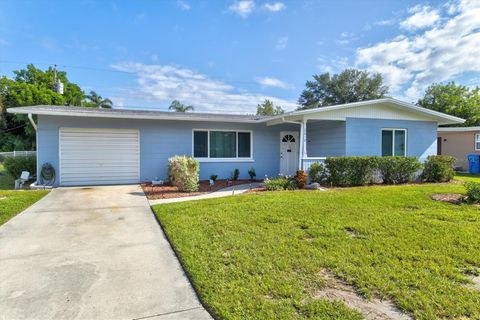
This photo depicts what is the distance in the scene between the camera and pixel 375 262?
3697mm

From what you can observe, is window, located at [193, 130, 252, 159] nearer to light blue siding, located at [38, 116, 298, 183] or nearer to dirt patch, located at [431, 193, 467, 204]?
light blue siding, located at [38, 116, 298, 183]

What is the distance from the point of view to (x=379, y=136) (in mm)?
12234

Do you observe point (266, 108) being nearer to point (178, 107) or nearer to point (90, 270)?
point (178, 107)

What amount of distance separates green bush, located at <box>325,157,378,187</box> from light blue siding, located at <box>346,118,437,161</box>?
137 cm

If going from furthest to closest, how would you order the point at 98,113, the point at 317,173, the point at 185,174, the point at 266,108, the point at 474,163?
the point at 266,108, the point at 474,163, the point at 317,173, the point at 98,113, the point at 185,174

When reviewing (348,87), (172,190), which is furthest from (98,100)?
(348,87)

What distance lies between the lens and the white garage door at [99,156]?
35.1 feet

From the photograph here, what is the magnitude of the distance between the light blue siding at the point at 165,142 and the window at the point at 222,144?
24 centimetres

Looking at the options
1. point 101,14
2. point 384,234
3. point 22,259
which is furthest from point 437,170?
point 101,14

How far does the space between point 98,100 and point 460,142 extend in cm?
3218

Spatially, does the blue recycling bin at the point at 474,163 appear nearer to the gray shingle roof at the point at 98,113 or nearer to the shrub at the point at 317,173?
the shrub at the point at 317,173

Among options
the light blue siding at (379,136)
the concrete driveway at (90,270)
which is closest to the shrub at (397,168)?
the light blue siding at (379,136)

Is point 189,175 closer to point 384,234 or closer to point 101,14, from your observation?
point 384,234

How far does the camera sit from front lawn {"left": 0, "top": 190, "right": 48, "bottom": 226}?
20.6 ft
